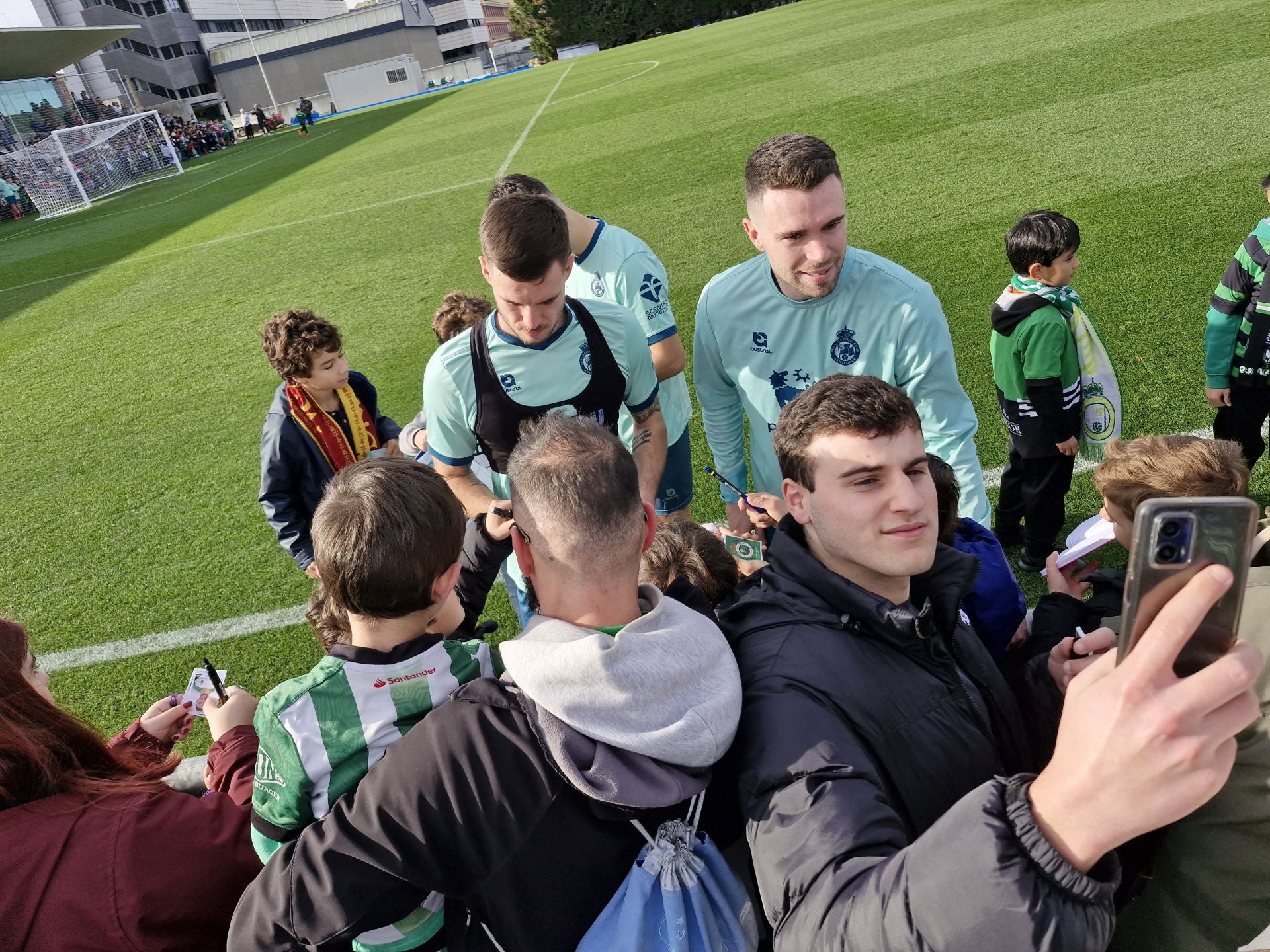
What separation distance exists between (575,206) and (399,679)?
11690mm

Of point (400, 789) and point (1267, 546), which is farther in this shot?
point (1267, 546)

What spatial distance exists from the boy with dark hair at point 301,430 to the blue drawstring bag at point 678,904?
2.58 meters

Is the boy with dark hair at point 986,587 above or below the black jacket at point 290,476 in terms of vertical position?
below

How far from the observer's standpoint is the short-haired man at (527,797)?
1.31 metres

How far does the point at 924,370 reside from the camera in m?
2.82

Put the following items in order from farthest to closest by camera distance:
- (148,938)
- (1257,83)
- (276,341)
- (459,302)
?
1. (1257,83)
2. (459,302)
3. (276,341)
4. (148,938)

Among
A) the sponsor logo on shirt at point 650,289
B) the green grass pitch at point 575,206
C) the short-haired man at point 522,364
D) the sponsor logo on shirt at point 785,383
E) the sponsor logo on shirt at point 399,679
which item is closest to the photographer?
the sponsor logo on shirt at point 399,679

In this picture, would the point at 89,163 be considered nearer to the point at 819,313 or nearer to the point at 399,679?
the point at 819,313

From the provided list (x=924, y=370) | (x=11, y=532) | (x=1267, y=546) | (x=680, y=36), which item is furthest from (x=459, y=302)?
(x=680, y=36)

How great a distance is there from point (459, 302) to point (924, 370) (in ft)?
8.18

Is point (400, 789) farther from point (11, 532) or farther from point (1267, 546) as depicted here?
point (11, 532)

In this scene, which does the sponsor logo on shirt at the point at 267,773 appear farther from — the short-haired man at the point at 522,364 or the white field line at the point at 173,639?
the white field line at the point at 173,639

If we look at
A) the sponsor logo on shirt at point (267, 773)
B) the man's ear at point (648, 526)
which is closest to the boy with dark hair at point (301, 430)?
the sponsor logo on shirt at point (267, 773)

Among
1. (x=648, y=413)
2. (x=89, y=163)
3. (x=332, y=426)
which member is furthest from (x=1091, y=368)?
(x=89, y=163)
